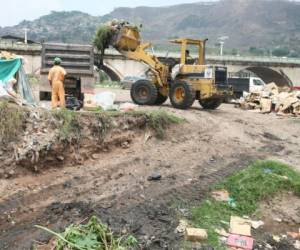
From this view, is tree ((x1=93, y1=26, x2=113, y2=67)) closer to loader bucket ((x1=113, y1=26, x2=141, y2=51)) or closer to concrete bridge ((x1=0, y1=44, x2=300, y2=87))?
loader bucket ((x1=113, y1=26, x2=141, y2=51))

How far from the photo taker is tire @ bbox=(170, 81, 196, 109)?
1533 centimetres

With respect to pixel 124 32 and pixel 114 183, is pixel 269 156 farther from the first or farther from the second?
pixel 124 32

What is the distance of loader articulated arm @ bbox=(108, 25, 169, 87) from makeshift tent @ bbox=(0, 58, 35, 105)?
494 centimetres

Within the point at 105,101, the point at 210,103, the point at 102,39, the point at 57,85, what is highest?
the point at 102,39

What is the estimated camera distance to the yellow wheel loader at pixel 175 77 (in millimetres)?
15695

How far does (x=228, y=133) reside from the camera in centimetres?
1273

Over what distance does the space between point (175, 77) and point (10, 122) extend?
8014 millimetres

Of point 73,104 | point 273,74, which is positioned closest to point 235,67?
point 273,74

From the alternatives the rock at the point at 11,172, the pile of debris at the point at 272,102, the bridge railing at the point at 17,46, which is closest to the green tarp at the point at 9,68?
the rock at the point at 11,172

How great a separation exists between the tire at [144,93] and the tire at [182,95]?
1.84 feet

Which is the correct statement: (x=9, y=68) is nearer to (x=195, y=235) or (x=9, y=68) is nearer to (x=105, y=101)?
(x=105, y=101)

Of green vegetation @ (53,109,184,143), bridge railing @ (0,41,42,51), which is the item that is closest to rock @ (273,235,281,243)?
green vegetation @ (53,109,184,143)

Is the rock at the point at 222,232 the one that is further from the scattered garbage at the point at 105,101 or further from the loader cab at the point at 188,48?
the loader cab at the point at 188,48

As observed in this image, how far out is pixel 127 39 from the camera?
16.0m
